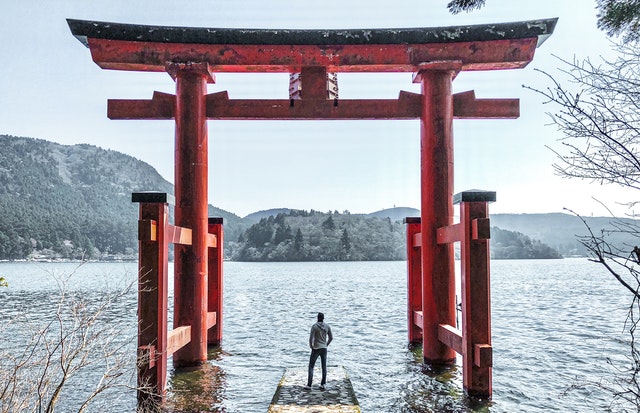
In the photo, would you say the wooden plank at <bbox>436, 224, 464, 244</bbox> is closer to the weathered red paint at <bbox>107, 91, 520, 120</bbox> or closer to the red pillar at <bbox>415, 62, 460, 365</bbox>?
the red pillar at <bbox>415, 62, 460, 365</bbox>

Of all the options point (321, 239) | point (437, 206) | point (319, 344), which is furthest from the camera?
point (321, 239)

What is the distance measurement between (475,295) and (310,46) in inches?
226

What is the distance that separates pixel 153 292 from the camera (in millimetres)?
9008

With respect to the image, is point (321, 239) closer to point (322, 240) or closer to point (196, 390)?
point (322, 240)

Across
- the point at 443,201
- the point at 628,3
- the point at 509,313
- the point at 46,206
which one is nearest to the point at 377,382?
the point at 443,201

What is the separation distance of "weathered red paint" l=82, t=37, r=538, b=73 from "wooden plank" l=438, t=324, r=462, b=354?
16.8 feet

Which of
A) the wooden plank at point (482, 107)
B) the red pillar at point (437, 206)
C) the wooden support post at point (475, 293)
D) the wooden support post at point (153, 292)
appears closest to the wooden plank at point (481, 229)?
the wooden support post at point (475, 293)

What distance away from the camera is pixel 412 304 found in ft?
44.5

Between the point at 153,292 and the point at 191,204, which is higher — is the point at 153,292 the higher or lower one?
the lower one

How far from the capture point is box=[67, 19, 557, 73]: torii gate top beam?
1077 centimetres

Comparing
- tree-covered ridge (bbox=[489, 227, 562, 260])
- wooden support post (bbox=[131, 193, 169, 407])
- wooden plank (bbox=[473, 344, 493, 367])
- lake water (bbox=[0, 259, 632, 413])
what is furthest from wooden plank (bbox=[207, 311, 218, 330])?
tree-covered ridge (bbox=[489, 227, 562, 260])

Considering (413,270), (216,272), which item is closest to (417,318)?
(413,270)

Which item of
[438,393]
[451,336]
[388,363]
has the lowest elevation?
[388,363]

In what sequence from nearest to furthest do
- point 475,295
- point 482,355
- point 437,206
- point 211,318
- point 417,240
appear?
point 482,355 < point 475,295 < point 437,206 < point 417,240 < point 211,318
